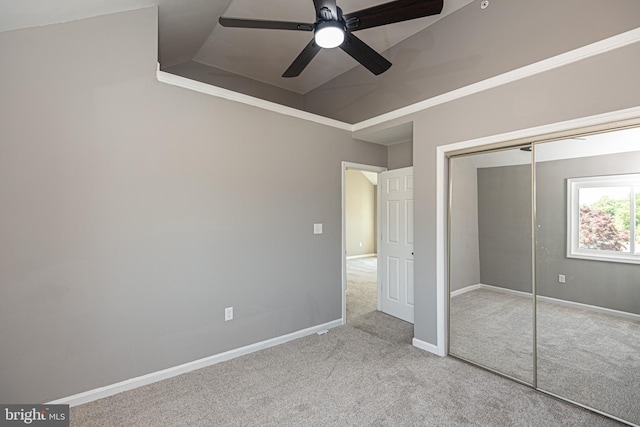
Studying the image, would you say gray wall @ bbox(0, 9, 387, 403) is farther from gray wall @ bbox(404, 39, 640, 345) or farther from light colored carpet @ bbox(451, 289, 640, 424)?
light colored carpet @ bbox(451, 289, 640, 424)

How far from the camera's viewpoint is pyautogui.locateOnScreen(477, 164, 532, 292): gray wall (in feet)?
8.22

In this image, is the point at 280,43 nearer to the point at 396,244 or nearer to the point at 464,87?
the point at 464,87

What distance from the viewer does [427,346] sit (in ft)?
10.0

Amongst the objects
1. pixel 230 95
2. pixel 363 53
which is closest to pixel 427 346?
pixel 363 53

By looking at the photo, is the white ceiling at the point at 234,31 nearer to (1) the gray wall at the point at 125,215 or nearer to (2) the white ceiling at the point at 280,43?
(2) the white ceiling at the point at 280,43

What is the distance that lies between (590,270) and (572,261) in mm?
125

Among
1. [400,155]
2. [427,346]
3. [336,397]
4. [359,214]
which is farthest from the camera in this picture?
[359,214]

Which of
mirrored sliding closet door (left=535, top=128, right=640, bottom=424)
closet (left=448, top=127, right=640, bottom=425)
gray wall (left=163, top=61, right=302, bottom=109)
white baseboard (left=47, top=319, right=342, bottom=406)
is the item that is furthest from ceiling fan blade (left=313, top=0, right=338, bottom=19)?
gray wall (left=163, top=61, right=302, bottom=109)

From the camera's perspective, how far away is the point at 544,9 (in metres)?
2.57

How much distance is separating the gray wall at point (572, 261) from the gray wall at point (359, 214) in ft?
22.6

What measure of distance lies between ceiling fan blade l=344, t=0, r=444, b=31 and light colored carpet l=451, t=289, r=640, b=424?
7.93ft

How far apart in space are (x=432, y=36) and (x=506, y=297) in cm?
294

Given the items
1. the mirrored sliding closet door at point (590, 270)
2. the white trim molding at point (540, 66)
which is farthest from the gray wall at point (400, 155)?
the mirrored sliding closet door at point (590, 270)

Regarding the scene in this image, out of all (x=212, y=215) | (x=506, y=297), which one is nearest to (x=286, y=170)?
(x=212, y=215)
